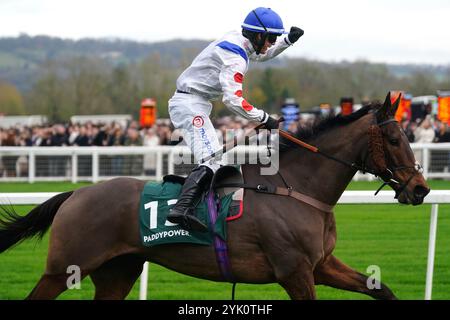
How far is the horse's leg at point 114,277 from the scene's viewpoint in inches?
211

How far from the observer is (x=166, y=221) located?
512 centimetres

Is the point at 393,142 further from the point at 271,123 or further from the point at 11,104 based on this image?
the point at 11,104

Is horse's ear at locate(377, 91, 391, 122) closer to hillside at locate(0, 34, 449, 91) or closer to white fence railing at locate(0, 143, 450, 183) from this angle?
white fence railing at locate(0, 143, 450, 183)

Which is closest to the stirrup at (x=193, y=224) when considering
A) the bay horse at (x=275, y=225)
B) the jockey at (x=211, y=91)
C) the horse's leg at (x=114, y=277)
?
the jockey at (x=211, y=91)

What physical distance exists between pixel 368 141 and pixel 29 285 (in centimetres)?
386

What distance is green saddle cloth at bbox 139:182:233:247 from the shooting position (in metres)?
5.04

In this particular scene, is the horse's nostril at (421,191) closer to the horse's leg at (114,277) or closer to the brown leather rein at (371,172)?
the brown leather rein at (371,172)

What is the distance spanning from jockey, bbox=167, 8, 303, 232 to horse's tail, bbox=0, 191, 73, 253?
36.2 inches

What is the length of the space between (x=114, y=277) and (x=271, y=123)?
144 centimetres

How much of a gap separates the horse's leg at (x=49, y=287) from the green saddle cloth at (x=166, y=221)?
1.84 ft

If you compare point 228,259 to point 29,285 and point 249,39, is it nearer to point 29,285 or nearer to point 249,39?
point 249,39

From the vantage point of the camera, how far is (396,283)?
24.8 feet

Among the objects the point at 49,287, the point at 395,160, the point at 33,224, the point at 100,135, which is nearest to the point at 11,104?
the point at 100,135

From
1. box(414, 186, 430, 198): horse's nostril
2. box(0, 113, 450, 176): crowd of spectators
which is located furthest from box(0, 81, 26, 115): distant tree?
box(414, 186, 430, 198): horse's nostril
